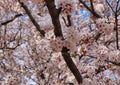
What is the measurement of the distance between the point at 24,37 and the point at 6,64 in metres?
1.42

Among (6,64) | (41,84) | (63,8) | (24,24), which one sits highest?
(63,8)

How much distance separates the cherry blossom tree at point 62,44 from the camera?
4.66 meters

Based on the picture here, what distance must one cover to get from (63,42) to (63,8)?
49 cm

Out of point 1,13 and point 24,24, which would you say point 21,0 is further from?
point 24,24

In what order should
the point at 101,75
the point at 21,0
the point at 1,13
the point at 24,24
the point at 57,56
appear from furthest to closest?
the point at 24,24 < the point at 1,13 < the point at 101,75 < the point at 57,56 < the point at 21,0

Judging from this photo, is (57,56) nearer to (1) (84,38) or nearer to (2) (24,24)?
(1) (84,38)

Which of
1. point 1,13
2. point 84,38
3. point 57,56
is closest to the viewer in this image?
point 57,56

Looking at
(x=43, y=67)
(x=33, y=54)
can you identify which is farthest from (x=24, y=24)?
(x=43, y=67)

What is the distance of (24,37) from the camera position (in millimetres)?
12312

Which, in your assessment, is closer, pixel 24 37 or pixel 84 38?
pixel 84 38

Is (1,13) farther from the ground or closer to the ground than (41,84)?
farther from the ground

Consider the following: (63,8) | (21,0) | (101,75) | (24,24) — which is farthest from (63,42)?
(24,24)

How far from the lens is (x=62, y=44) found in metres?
4.62

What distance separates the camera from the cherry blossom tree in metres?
4.66
